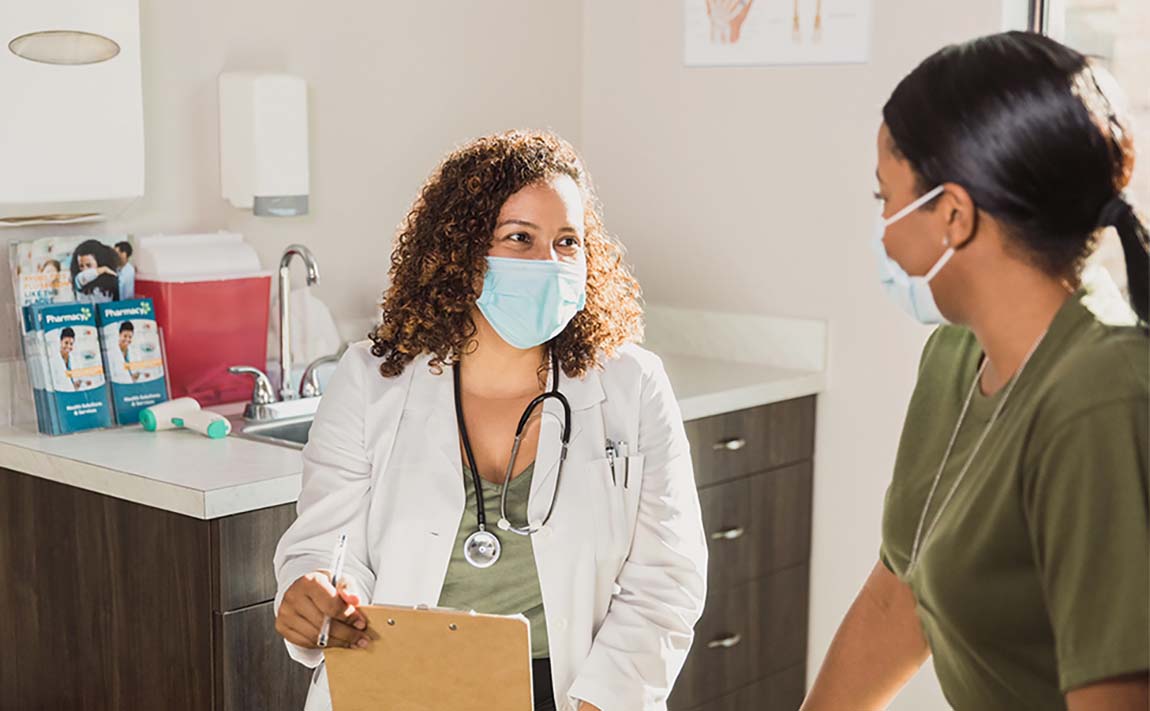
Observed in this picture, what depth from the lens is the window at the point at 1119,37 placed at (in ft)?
8.57

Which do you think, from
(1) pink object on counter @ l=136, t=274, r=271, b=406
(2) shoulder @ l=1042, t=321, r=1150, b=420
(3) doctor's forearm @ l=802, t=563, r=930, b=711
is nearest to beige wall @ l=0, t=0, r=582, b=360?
(1) pink object on counter @ l=136, t=274, r=271, b=406

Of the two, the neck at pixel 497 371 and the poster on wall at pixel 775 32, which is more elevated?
the poster on wall at pixel 775 32

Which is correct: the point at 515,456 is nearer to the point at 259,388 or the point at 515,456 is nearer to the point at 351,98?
the point at 259,388

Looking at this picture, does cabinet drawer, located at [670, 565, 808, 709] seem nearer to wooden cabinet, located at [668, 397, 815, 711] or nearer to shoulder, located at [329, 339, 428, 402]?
wooden cabinet, located at [668, 397, 815, 711]

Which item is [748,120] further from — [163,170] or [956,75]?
[956,75]

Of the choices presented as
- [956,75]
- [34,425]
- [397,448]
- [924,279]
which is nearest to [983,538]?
[924,279]

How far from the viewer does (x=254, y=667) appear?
2072 millimetres

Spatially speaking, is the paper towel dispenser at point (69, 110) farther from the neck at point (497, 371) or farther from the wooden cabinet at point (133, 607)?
the neck at point (497, 371)

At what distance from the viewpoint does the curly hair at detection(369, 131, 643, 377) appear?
6.04 ft

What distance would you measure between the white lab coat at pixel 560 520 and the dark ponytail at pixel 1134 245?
0.90m

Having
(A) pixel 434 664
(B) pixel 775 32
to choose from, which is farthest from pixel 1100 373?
(B) pixel 775 32

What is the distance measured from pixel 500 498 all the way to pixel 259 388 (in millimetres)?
889

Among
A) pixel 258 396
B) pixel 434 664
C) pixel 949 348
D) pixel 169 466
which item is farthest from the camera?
pixel 258 396

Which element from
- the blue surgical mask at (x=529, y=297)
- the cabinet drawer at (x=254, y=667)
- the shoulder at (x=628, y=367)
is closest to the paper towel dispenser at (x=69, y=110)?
the cabinet drawer at (x=254, y=667)
